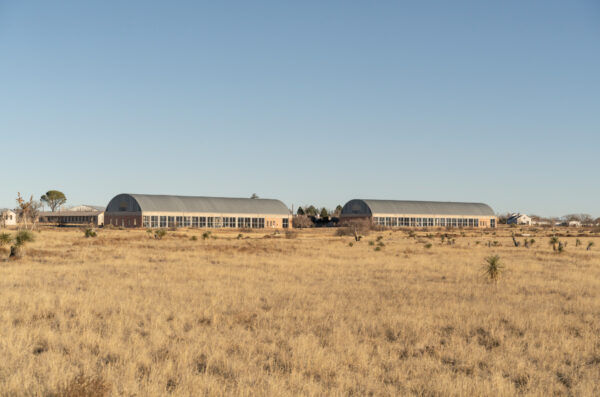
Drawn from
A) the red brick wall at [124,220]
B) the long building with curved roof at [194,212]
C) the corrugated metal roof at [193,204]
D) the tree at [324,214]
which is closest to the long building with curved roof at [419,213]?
the tree at [324,214]

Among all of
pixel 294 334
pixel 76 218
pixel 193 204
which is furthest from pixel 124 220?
pixel 294 334

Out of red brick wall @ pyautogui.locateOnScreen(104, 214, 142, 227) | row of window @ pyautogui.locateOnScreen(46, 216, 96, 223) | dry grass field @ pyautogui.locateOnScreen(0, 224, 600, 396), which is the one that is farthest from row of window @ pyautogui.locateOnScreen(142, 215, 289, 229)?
dry grass field @ pyautogui.locateOnScreen(0, 224, 600, 396)

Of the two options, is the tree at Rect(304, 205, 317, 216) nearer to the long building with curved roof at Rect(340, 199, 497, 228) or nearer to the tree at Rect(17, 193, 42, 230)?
the long building with curved roof at Rect(340, 199, 497, 228)

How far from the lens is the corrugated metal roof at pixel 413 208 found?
114m

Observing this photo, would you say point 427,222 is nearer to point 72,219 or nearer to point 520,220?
point 520,220

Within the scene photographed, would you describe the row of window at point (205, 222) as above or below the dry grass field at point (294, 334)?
above

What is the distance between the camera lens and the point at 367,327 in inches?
539

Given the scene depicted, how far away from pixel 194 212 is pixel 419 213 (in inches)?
1941

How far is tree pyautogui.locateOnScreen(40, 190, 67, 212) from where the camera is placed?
178125 millimetres

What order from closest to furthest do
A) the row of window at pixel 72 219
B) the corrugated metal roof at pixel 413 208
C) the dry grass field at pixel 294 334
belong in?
1. the dry grass field at pixel 294 334
2. the corrugated metal roof at pixel 413 208
3. the row of window at pixel 72 219

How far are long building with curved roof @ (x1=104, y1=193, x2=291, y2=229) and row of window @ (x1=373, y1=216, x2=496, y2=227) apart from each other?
20324mm

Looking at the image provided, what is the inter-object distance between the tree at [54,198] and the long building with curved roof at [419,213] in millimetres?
107472

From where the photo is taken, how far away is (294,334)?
12.8 metres

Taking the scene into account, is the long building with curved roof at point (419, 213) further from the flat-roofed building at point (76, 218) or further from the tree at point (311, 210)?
the flat-roofed building at point (76, 218)
